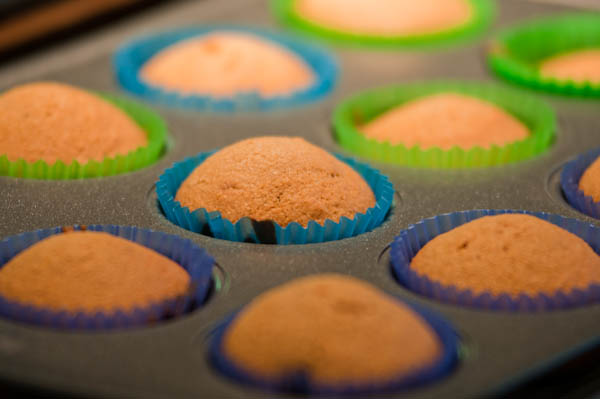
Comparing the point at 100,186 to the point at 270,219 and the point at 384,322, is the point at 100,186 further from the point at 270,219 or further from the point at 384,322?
the point at 384,322

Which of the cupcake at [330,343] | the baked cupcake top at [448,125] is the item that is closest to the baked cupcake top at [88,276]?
the cupcake at [330,343]

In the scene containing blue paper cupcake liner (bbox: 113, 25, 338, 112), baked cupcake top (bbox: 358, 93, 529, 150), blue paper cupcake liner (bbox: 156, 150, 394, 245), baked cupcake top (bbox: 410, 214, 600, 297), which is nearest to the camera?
baked cupcake top (bbox: 410, 214, 600, 297)

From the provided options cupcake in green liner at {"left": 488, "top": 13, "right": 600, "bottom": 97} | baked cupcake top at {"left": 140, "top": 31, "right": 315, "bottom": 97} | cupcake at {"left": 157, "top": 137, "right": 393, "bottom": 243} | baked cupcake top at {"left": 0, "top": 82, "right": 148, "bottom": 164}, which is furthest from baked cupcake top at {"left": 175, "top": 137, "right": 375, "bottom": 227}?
cupcake in green liner at {"left": 488, "top": 13, "right": 600, "bottom": 97}

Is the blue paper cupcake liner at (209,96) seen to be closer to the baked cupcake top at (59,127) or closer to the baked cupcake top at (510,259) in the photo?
the baked cupcake top at (59,127)

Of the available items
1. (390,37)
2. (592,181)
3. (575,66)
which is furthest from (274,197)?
A: (575,66)

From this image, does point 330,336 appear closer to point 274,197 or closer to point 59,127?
point 274,197

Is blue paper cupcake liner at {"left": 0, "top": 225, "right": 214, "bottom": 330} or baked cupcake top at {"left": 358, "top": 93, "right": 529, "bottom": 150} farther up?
baked cupcake top at {"left": 358, "top": 93, "right": 529, "bottom": 150}

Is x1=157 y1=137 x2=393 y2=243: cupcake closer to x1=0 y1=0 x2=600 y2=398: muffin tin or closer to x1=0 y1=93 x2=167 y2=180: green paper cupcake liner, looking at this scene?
x1=0 y1=0 x2=600 y2=398: muffin tin
